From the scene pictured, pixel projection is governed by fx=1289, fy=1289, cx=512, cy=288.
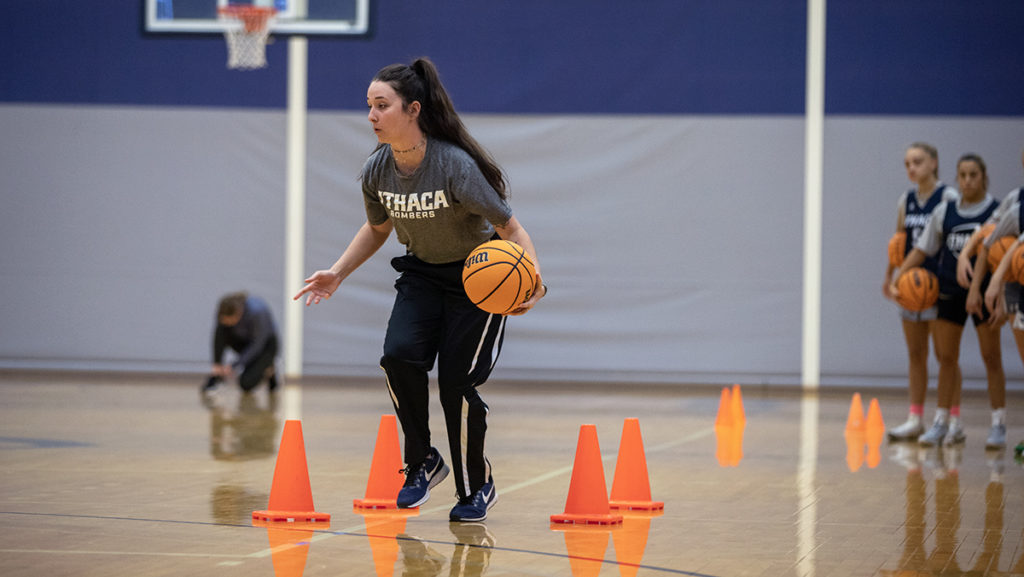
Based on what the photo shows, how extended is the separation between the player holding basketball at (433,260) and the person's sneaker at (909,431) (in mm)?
4277

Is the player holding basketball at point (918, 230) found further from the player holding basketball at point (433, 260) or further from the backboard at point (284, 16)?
the backboard at point (284, 16)

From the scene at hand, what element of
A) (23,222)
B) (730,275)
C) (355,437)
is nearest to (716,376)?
(730,275)

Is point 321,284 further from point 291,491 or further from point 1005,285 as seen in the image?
point 1005,285

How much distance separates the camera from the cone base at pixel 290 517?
467cm

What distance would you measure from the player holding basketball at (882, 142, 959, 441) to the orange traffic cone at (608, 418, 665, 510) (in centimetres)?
352

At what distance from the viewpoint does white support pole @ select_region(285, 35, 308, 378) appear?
46.6 ft

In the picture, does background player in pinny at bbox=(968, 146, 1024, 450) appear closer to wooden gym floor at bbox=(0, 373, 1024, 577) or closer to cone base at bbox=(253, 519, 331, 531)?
wooden gym floor at bbox=(0, 373, 1024, 577)

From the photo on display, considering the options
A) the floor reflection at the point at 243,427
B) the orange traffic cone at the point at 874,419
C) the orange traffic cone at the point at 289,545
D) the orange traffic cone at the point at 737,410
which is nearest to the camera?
the orange traffic cone at the point at 289,545

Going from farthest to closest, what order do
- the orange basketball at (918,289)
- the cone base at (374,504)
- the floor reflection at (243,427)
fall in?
the orange basketball at (918,289), the floor reflection at (243,427), the cone base at (374,504)

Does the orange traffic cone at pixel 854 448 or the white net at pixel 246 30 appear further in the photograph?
the white net at pixel 246 30

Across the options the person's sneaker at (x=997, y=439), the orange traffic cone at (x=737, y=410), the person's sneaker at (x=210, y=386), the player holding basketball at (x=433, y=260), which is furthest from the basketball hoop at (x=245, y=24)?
the player holding basketball at (x=433, y=260)

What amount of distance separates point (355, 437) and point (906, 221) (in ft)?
12.5

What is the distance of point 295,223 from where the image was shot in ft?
46.6

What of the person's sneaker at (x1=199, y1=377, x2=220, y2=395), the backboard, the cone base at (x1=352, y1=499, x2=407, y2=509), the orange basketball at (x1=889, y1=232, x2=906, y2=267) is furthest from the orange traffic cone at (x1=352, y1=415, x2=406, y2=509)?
the backboard
